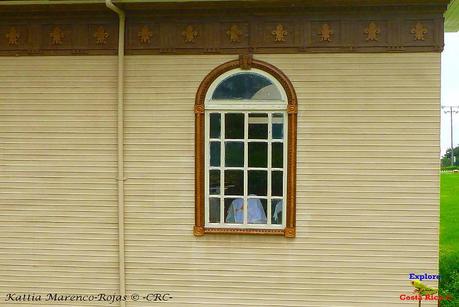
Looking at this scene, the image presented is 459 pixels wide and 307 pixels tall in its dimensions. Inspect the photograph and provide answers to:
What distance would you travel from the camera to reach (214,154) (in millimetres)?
5012

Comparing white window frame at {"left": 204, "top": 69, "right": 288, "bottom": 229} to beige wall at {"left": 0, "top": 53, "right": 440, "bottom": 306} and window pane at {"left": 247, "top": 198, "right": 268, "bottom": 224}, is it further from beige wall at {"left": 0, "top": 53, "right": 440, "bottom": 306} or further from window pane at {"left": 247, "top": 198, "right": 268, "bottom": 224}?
beige wall at {"left": 0, "top": 53, "right": 440, "bottom": 306}

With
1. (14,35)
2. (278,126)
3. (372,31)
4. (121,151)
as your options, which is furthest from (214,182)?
(14,35)

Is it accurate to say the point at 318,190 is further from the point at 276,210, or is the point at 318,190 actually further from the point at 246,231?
the point at 246,231

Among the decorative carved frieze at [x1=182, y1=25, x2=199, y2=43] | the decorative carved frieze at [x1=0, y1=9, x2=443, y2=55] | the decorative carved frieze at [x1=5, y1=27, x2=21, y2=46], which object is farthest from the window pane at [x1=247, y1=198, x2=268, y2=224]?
the decorative carved frieze at [x1=5, y1=27, x2=21, y2=46]

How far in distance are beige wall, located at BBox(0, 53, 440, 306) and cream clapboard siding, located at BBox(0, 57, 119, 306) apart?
0.04 feet

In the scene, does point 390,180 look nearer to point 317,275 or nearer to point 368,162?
point 368,162

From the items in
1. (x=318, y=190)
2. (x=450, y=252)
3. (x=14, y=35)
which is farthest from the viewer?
(x=450, y=252)

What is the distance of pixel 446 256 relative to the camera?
23.0ft

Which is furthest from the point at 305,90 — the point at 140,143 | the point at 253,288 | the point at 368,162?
the point at 253,288

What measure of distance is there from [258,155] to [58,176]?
2063 mm

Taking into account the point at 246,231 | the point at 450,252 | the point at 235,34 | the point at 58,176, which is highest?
the point at 235,34

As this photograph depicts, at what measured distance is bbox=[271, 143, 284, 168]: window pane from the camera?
195 inches

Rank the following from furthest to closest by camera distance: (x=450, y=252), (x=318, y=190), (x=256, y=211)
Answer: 1. (x=450, y=252)
2. (x=256, y=211)
3. (x=318, y=190)

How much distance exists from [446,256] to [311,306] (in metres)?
3.03
